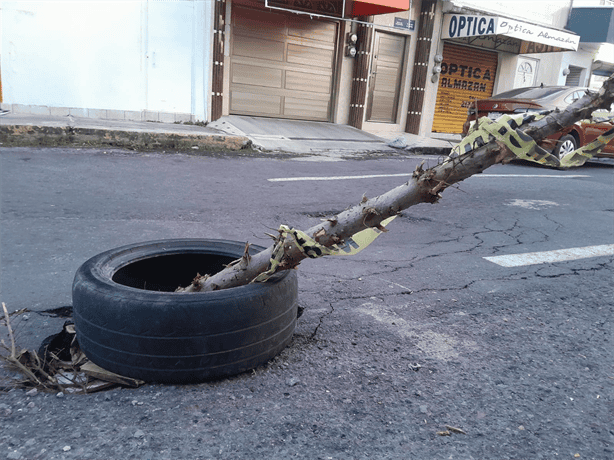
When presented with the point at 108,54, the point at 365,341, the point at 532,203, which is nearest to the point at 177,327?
the point at 365,341

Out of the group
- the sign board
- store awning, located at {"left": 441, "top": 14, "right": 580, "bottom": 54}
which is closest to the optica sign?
store awning, located at {"left": 441, "top": 14, "right": 580, "bottom": 54}

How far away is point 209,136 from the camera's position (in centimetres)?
906

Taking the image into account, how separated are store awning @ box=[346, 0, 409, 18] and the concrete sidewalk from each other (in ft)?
10.2

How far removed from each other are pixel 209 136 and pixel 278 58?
4940 millimetres

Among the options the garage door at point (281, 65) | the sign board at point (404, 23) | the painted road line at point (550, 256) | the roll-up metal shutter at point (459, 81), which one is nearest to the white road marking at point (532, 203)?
the painted road line at point (550, 256)

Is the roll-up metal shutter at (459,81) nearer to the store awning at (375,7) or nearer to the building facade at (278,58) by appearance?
the building facade at (278,58)

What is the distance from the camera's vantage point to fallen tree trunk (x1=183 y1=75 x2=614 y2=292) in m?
1.50

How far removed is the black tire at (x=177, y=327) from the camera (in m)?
1.83

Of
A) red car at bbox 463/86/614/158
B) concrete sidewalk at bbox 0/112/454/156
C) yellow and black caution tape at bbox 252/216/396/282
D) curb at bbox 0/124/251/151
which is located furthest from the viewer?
red car at bbox 463/86/614/158

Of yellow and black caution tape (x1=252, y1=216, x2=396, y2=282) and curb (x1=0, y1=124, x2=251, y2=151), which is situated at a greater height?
yellow and black caution tape (x1=252, y1=216, x2=396, y2=282)

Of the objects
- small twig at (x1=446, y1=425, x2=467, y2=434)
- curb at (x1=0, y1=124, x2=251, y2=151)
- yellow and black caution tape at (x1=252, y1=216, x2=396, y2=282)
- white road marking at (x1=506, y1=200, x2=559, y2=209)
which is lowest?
small twig at (x1=446, y1=425, x2=467, y2=434)

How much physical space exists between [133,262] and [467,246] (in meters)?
2.94

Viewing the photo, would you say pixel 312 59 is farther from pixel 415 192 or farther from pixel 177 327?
pixel 177 327

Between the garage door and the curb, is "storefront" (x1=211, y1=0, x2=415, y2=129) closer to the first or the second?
the garage door
